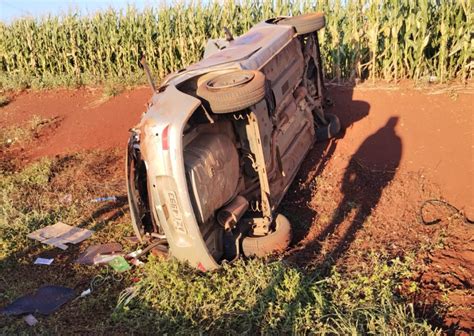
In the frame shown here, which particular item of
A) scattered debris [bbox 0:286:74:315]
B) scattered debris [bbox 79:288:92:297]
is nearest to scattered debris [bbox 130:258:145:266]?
scattered debris [bbox 79:288:92:297]

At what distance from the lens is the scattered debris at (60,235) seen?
5698mm

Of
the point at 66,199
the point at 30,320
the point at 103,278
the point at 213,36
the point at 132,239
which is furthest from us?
the point at 213,36

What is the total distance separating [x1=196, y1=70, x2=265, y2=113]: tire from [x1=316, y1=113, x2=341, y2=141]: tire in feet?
9.49

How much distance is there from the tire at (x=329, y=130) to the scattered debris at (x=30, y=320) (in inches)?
175

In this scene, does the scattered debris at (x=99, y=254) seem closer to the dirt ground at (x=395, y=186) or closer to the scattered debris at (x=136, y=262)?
the scattered debris at (x=136, y=262)

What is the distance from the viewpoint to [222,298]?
4051 mm

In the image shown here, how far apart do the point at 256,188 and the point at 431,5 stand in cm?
585

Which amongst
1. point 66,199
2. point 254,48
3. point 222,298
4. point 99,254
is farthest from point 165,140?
point 66,199

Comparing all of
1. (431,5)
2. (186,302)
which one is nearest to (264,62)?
(186,302)

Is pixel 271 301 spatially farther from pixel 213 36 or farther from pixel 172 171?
pixel 213 36

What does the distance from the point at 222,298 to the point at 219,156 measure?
126 centimetres

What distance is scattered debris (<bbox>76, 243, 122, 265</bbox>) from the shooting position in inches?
206

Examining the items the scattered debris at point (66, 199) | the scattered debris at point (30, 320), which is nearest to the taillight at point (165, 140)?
the scattered debris at point (30, 320)

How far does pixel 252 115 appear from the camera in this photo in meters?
4.60
